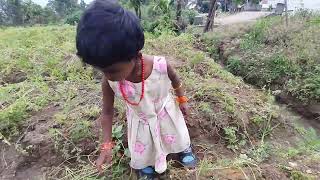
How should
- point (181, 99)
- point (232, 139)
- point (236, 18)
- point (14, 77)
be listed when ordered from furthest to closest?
point (236, 18), point (14, 77), point (232, 139), point (181, 99)

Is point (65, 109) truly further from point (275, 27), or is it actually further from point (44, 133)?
point (275, 27)

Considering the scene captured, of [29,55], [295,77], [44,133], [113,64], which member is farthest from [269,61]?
[113,64]

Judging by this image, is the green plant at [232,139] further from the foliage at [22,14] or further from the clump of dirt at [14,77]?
the foliage at [22,14]

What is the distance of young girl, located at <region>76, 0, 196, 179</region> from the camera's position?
1224mm

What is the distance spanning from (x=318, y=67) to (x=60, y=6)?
988 inches

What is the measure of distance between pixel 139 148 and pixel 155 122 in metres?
0.17

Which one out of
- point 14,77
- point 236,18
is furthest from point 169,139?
point 236,18

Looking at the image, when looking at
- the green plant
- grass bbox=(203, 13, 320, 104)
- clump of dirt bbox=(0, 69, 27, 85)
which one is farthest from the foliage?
the green plant

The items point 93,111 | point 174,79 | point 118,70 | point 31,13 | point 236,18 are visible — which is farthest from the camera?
point 31,13


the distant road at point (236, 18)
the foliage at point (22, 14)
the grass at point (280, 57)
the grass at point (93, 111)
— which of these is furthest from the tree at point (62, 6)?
the grass at point (93, 111)

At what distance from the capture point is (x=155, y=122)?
1.83 meters

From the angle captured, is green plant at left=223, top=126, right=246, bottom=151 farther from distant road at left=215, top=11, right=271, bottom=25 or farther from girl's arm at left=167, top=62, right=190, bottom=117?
distant road at left=215, top=11, right=271, bottom=25

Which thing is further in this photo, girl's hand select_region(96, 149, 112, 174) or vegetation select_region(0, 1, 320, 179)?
vegetation select_region(0, 1, 320, 179)

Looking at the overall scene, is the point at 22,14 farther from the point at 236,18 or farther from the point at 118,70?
the point at 118,70
